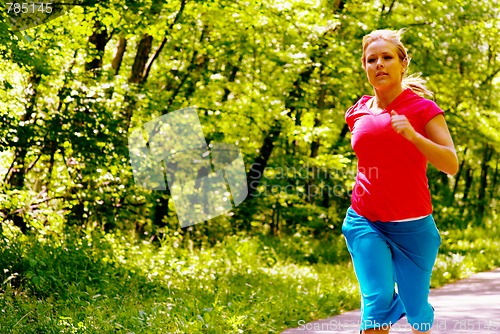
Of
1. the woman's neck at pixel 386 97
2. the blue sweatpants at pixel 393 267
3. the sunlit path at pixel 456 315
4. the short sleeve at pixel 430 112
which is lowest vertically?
the sunlit path at pixel 456 315

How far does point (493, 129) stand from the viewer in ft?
56.3

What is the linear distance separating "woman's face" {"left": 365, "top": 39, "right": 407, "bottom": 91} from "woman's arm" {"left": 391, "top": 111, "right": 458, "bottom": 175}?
0.31 meters

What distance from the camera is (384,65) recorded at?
13.8 feet

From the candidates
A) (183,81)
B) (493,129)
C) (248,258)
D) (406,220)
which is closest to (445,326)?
(406,220)

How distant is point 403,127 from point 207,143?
11.1 m

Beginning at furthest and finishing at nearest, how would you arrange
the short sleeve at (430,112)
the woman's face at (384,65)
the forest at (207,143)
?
the forest at (207,143) → the woman's face at (384,65) → the short sleeve at (430,112)

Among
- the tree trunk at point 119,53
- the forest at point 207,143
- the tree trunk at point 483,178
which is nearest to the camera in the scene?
the forest at point 207,143

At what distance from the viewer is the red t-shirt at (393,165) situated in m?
4.05

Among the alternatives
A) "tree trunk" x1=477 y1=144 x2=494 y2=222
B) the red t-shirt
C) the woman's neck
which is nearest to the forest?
the red t-shirt

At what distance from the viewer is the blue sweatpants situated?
4078mm

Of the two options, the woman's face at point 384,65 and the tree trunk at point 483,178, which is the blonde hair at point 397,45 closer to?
the woman's face at point 384,65

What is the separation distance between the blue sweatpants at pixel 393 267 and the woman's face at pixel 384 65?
0.73 metres

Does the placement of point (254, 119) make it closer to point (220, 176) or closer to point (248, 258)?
point (220, 176)

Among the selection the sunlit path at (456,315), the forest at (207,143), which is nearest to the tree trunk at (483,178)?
the forest at (207,143)
